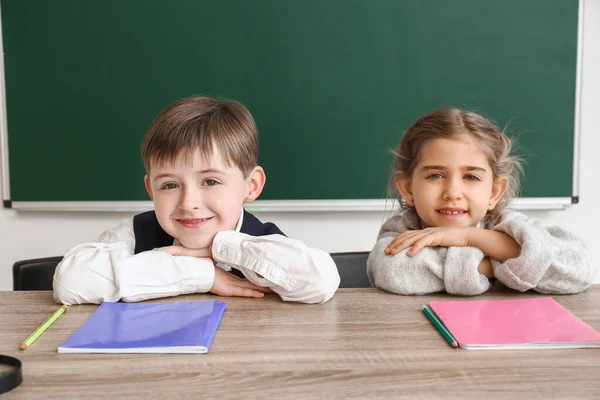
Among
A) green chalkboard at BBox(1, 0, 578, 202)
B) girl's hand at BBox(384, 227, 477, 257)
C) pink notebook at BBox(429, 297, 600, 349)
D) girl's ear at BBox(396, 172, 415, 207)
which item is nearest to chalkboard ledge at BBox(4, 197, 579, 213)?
green chalkboard at BBox(1, 0, 578, 202)

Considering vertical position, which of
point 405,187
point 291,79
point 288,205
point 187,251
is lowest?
point 288,205

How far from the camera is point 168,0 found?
Answer: 2.68 metres

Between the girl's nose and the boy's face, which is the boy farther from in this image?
the girl's nose

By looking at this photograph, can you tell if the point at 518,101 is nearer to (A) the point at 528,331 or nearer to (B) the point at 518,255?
(B) the point at 518,255

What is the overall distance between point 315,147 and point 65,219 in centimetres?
→ 127

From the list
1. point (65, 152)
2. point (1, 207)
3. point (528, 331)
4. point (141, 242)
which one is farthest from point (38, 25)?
point (528, 331)

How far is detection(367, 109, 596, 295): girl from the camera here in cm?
125

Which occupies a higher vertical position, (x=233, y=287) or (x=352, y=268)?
(x=233, y=287)

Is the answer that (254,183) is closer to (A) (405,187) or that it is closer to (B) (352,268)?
(A) (405,187)

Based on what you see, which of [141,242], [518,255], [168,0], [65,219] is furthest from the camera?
[65,219]

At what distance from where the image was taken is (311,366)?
82 centimetres

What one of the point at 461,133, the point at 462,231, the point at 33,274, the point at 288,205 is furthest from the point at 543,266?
the point at 288,205

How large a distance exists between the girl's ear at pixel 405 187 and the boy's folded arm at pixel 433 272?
0.24m

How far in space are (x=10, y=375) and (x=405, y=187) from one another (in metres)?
1.08
